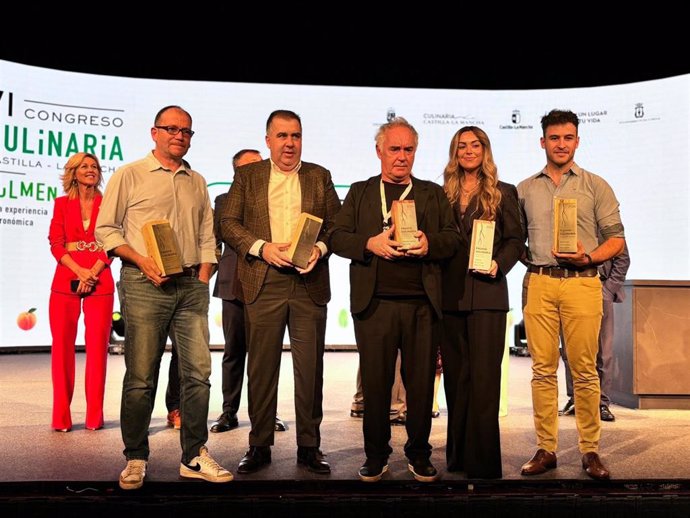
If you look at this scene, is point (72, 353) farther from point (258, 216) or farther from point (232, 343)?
point (258, 216)

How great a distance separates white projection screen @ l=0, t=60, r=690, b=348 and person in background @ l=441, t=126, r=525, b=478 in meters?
5.36

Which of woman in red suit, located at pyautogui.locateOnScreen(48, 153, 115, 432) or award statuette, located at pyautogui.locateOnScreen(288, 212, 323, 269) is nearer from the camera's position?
award statuette, located at pyautogui.locateOnScreen(288, 212, 323, 269)

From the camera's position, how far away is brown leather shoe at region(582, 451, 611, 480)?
3252 mm

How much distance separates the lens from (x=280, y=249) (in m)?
3.28

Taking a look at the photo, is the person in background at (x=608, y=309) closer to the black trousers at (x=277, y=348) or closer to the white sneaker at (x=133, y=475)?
the black trousers at (x=277, y=348)

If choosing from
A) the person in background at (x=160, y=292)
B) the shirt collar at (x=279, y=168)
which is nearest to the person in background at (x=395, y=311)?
the shirt collar at (x=279, y=168)

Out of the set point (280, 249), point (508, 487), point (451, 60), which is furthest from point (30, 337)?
point (508, 487)

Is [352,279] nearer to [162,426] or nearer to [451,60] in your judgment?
[162,426]

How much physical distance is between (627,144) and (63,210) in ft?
20.5

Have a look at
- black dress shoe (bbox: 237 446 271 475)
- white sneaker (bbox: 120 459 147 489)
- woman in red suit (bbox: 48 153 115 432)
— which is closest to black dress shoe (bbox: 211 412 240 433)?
woman in red suit (bbox: 48 153 115 432)

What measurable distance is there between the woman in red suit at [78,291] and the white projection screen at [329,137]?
4.11m

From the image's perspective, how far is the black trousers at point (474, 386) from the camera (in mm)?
3252

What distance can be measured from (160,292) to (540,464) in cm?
175

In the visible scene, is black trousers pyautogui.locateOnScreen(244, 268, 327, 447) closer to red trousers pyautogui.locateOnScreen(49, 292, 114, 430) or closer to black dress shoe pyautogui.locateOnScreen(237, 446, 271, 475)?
black dress shoe pyautogui.locateOnScreen(237, 446, 271, 475)
